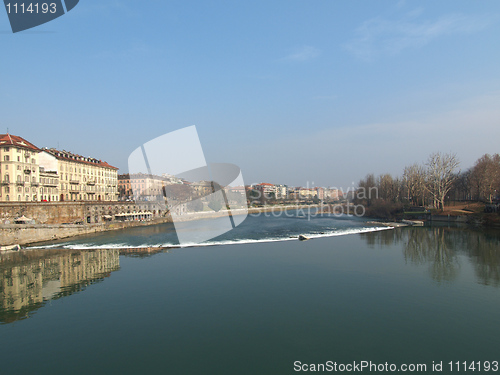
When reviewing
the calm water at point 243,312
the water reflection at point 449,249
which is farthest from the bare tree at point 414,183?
the calm water at point 243,312

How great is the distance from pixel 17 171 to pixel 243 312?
1265 inches

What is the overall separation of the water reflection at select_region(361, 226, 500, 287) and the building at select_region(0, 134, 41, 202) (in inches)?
1326

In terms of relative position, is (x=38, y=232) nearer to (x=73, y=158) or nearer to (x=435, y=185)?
(x=73, y=158)

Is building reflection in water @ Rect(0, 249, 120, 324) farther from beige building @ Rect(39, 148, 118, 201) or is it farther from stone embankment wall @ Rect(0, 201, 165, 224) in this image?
beige building @ Rect(39, 148, 118, 201)

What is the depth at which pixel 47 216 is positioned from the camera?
31.8 meters

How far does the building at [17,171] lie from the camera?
30748 millimetres

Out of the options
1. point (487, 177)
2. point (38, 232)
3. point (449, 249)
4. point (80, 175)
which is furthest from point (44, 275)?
point (487, 177)

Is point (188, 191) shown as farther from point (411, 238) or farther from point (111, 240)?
point (411, 238)

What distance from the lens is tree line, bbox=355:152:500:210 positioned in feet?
137

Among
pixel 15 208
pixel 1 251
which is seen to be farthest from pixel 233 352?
pixel 15 208

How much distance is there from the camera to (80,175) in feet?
145

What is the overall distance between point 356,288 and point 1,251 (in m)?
23.3

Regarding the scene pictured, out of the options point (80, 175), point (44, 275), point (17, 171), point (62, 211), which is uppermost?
point (80, 175)

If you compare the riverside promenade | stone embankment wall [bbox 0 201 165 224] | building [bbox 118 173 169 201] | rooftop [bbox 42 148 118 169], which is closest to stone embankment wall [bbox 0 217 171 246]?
the riverside promenade
